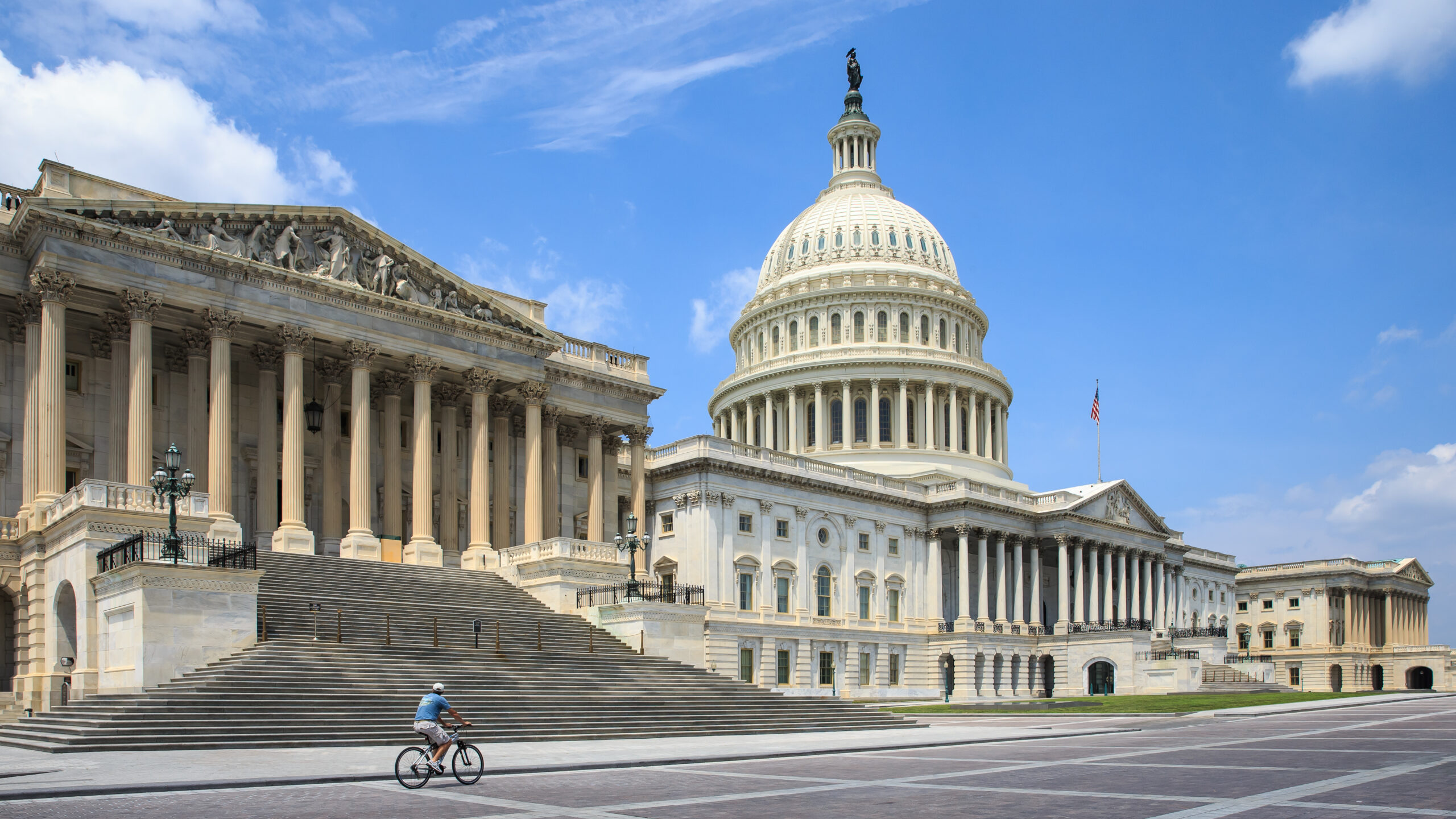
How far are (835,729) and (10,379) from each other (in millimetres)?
30514

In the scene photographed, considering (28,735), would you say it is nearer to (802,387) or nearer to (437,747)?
(437,747)

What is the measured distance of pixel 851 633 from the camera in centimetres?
7975

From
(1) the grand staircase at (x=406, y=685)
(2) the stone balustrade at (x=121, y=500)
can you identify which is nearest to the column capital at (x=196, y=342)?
(1) the grand staircase at (x=406, y=685)

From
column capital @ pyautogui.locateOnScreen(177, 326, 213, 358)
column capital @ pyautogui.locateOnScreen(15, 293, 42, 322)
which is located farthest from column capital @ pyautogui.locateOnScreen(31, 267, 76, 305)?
column capital @ pyautogui.locateOnScreen(177, 326, 213, 358)

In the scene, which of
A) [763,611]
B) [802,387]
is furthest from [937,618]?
[802,387]

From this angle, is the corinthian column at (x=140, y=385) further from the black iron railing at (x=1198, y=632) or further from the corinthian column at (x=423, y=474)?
the black iron railing at (x=1198, y=632)

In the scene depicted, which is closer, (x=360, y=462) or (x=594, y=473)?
(x=360, y=462)

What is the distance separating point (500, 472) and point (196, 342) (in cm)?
1466

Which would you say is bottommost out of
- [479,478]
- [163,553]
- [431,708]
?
[431,708]

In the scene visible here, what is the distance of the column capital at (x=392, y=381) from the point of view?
52750 mm

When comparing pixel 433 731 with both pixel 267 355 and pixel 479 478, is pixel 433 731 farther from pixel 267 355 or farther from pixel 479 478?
pixel 479 478

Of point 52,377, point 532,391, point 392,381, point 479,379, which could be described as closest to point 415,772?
point 52,377

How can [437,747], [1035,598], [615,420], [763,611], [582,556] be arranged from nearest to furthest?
[437,747] < [582,556] < [615,420] < [763,611] < [1035,598]

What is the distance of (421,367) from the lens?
5106 centimetres
